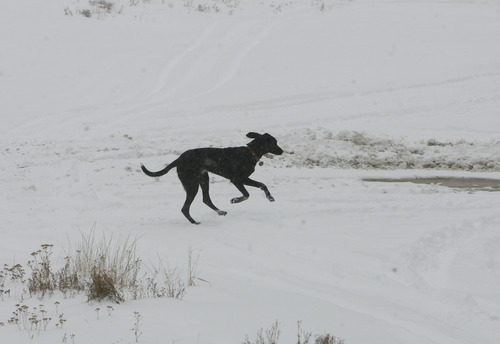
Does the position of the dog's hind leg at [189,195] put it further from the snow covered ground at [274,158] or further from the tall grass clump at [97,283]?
the tall grass clump at [97,283]

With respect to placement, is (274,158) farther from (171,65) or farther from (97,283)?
(171,65)

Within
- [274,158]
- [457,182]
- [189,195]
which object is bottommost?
[457,182]

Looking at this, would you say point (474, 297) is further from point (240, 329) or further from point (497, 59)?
point (497, 59)

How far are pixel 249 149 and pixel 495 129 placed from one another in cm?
722

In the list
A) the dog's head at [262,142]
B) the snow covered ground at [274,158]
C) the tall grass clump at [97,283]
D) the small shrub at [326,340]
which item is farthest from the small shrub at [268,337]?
the dog's head at [262,142]

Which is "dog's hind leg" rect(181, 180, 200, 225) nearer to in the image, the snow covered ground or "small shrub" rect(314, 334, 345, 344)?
the snow covered ground

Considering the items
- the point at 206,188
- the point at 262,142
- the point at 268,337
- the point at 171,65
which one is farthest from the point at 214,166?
the point at 171,65

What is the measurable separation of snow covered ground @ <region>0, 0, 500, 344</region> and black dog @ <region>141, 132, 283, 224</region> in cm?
43

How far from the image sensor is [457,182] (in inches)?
376

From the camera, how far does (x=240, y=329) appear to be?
150 inches

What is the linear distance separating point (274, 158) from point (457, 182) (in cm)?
359

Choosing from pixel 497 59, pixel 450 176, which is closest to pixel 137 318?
pixel 450 176

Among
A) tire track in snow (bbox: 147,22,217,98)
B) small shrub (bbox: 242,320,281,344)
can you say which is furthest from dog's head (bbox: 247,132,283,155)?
tire track in snow (bbox: 147,22,217,98)

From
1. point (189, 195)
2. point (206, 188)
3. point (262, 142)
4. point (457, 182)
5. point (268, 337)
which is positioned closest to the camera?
point (268, 337)
